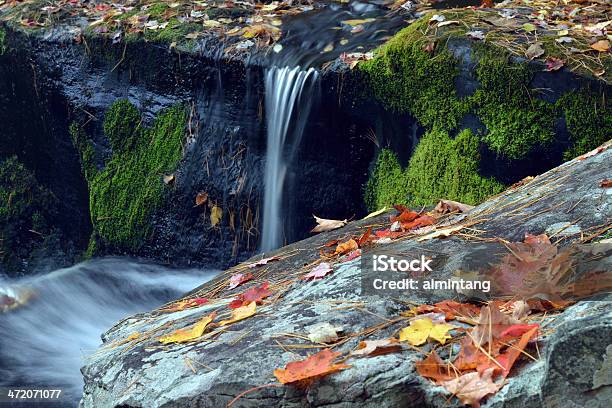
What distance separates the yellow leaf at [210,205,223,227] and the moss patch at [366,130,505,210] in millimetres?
1270

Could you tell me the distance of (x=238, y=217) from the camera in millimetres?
5965

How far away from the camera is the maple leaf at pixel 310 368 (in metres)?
2.19

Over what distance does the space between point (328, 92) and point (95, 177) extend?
95.9 inches

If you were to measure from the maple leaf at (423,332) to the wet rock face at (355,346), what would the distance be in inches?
2.2

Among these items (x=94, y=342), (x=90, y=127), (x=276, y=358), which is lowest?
(x=94, y=342)

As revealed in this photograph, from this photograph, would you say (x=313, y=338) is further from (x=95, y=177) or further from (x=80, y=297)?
(x=95, y=177)

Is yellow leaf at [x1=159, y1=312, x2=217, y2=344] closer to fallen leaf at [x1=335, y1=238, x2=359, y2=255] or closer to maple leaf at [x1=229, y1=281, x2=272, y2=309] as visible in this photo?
maple leaf at [x1=229, y1=281, x2=272, y2=309]

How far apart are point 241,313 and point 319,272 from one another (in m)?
0.41

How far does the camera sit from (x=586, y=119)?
4445mm

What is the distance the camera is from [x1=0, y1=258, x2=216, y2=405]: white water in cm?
477

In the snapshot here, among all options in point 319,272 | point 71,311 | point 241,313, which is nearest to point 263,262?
point 319,272

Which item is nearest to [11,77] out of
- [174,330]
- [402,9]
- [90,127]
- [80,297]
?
[90,127]

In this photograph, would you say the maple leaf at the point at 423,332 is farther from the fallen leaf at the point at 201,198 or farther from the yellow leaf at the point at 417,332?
the fallen leaf at the point at 201,198

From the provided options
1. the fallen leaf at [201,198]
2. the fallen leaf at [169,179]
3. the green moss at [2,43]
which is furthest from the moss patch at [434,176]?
the green moss at [2,43]
